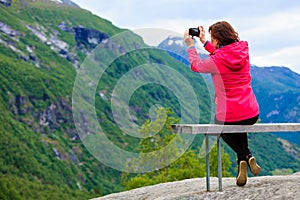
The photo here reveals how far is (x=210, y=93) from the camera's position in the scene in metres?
6.91

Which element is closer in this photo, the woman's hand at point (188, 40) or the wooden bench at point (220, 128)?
the wooden bench at point (220, 128)

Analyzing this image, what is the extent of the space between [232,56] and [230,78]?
306mm

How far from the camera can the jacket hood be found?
262 inches

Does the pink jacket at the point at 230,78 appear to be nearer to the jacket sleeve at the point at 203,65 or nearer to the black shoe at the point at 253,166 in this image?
the jacket sleeve at the point at 203,65

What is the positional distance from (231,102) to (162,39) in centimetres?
127

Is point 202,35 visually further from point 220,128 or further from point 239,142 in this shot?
point 239,142

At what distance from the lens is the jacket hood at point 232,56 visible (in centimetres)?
666

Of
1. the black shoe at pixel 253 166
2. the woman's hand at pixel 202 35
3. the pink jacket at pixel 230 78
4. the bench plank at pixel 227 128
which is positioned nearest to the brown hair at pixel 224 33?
the pink jacket at pixel 230 78

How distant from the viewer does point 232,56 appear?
21.9 ft

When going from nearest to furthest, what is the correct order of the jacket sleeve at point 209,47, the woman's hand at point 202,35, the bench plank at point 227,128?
1. the bench plank at point 227,128
2. the jacket sleeve at point 209,47
3. the woman's hand at point 202,35

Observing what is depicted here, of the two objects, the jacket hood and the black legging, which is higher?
the jacket hood

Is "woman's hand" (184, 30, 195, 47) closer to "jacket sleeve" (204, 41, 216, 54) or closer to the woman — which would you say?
the woman

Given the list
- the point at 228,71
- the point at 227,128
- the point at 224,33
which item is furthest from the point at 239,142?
the point at 224,33

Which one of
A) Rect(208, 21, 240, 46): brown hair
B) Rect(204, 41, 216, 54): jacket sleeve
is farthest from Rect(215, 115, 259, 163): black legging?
Rect(208, 21, 240, 46): brown hair
